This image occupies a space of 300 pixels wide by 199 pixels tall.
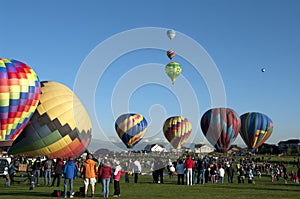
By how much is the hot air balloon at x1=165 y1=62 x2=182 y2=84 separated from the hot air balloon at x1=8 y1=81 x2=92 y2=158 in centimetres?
2373

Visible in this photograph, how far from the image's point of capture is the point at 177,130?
7706 centimetres

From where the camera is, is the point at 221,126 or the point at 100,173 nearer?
the point at 100,173

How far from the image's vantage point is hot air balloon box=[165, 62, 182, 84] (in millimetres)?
65562

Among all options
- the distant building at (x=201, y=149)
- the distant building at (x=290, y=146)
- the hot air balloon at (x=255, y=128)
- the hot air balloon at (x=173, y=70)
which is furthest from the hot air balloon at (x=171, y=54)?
the distant building at (x=290, y=146)

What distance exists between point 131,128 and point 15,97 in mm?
36757

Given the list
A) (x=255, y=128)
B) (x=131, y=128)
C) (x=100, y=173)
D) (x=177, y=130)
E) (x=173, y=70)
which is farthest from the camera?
(x=177, y=130)

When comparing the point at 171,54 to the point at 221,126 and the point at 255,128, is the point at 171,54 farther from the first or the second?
the point at 255,128

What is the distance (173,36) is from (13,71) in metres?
31.3

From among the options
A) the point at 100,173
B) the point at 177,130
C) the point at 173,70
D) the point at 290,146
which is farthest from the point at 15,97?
the point at 290,146

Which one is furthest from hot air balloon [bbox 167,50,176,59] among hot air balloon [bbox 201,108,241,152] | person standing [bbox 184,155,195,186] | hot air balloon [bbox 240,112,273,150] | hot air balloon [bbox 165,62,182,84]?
person standing [bbox 184,155,195,186]

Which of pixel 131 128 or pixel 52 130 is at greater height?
pixel 131 128

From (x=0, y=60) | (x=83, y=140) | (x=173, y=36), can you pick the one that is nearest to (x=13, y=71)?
(x=0, y=60)

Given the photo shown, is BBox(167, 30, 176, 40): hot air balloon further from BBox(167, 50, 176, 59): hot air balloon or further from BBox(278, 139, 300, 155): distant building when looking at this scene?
BBox(278, 139, 300, 155): distant building

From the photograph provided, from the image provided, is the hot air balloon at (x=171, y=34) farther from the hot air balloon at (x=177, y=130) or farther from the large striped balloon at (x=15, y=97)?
the large striped balloon at (x=15, y=97)
